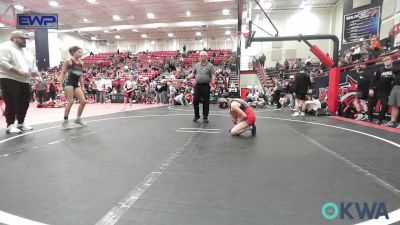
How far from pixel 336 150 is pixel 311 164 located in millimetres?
745

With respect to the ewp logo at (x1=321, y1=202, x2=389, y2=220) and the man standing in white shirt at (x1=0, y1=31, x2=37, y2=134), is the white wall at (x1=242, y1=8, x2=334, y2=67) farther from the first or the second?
the ewp logo at (x1=321, y1=202, x2=389, y2=220)

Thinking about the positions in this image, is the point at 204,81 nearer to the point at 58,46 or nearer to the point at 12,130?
the point at 12,130

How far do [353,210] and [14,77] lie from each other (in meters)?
4.57

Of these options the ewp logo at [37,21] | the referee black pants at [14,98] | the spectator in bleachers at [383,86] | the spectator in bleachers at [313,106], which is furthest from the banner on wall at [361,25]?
the ewp logo at [37,21]

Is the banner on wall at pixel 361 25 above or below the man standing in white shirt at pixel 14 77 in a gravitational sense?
above

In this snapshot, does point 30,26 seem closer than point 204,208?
No

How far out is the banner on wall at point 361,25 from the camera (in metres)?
13.4

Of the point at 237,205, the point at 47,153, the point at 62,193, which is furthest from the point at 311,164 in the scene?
the point at 47,153

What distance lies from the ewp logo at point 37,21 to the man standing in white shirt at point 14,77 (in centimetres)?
1246

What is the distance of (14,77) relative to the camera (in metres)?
3.80

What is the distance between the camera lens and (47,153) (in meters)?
2.59

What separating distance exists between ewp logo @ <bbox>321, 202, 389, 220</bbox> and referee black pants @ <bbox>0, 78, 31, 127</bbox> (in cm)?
438

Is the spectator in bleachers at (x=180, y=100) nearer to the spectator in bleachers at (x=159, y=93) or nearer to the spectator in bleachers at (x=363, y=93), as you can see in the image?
the spectator in bleachers at (x=159, y=93)

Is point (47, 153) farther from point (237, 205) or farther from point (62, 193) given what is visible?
point (237, 205)
